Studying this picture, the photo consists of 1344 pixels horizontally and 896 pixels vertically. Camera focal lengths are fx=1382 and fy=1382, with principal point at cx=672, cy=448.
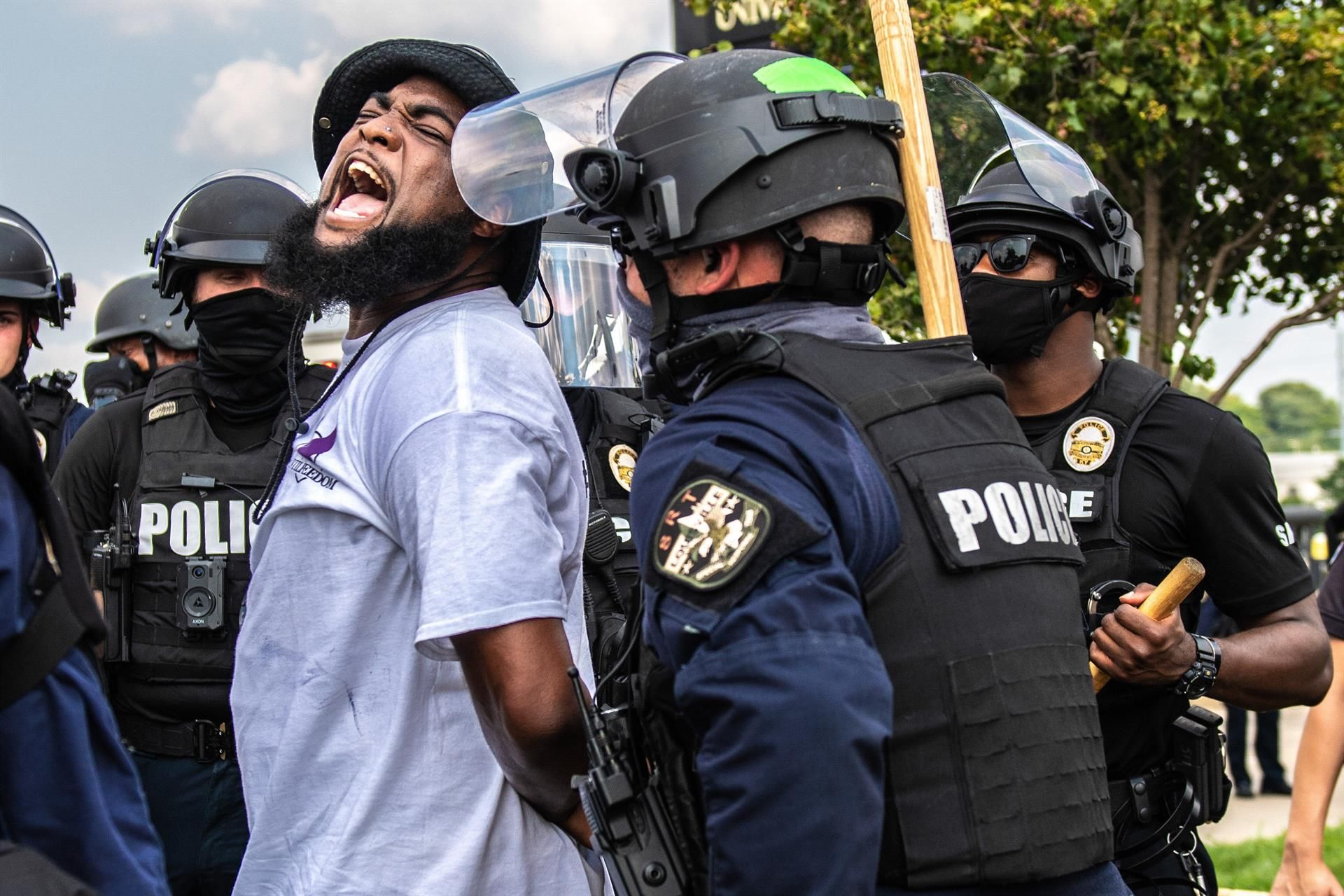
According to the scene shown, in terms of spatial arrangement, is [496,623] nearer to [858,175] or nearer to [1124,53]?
[858,175]

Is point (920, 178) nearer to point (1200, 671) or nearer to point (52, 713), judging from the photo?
point (1200, 671)

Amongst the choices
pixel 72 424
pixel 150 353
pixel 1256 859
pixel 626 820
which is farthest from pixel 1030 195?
pixel 150 353

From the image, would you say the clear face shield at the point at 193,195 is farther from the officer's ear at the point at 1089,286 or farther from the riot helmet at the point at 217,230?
the officer's ear at the point at 1089,286

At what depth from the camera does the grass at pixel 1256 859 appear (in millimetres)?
5906

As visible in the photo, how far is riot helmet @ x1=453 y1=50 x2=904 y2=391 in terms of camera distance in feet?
6.34

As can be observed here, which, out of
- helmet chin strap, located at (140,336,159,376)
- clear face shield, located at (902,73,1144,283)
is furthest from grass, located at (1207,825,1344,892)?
helmet chin strap, located at (140,336,159,376)

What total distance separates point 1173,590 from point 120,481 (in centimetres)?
278

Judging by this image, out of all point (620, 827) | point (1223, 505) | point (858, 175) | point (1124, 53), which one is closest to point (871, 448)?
point (858, 175)

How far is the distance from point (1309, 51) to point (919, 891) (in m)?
6.59

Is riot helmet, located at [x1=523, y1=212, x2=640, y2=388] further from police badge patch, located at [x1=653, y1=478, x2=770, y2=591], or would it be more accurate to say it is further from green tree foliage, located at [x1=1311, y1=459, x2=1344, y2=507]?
green tree foliage, located at [x1=1311, y1=459, x2=1344, y2=507]

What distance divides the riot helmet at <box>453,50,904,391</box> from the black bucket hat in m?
0.55

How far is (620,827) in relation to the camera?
185 cm

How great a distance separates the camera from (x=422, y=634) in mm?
2006

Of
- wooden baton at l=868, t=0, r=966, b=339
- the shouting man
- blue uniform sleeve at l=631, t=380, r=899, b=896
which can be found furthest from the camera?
wooden baton at l=868, t=0, r=966, b=339
